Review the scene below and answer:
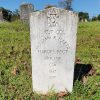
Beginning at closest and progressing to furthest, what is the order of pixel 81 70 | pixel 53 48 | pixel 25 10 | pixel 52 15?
pixel 52 15 → pixel 53 48 → pixel 81 70 → pixel 25 10

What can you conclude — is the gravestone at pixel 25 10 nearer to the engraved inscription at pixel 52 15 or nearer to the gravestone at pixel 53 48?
the gravestone at pixel 53 48

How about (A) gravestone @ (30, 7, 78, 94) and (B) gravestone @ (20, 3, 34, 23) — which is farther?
(B) gravestone @ (20, 3, 34, 23)

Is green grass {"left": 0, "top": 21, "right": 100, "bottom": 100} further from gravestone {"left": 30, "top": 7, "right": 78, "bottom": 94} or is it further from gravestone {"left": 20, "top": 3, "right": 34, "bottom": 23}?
gravestone {"left": 20, "top": 3, "right": 34, "bottom": 23}

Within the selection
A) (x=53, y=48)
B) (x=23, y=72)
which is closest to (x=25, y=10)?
(x=23, y=72)

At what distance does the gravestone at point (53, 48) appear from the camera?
548 centimetres

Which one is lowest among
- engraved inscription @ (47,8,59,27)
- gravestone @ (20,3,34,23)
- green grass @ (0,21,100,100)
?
green grass @ (0,21,100,100)

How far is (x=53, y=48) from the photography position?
18.5 ft

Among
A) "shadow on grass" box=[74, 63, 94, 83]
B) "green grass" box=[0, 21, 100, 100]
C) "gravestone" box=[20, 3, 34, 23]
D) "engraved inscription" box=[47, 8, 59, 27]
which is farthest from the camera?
A: "gravestone" box=[20, 3, 34, 23]

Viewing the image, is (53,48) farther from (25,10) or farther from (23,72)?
(25,10)

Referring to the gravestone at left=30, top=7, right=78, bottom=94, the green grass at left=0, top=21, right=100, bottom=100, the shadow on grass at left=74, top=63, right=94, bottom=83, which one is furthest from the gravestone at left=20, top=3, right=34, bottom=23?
the gravestone at left=30, top=7, right=78, bottom=94

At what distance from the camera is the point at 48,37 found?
5570 mm

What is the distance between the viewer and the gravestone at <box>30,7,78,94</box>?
18.0ft

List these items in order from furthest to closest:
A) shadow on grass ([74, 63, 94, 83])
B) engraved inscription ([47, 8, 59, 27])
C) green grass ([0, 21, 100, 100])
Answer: shadow on grass ([74, 63, 94, 83]), green grass ([0, 21, 100, 100]), engraved inscription ([47, 8, 59, 27])

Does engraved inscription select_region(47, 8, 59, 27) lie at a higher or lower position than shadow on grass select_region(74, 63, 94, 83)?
higher
